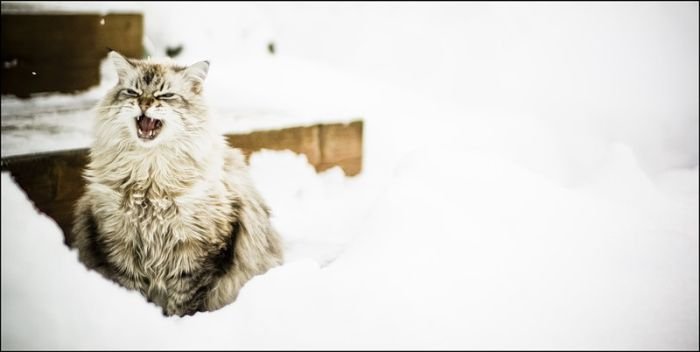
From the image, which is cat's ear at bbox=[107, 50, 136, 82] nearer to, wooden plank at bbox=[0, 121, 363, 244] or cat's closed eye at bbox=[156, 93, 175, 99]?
cat's closed eye at bbox=[156, 93, 175, 99]

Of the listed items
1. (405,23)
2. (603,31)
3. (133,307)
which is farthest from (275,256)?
(405,23)

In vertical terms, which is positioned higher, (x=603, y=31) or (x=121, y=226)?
(x=603, y=31)

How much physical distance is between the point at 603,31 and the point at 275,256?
301cm

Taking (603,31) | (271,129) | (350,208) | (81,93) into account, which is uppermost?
(603,31)

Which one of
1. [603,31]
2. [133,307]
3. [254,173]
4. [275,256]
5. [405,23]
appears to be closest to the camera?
[133,307]

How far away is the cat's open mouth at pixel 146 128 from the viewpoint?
4.99 feet

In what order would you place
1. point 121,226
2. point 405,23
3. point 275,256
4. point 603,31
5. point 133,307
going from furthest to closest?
point 405,23 → point 603,31 → point 275,256 → point 121,226 → point 133,307

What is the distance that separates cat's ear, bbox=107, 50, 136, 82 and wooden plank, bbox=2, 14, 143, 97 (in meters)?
1.78

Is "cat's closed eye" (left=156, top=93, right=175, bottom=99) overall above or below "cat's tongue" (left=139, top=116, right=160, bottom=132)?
above

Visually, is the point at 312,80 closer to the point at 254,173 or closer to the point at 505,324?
the point at 254,173

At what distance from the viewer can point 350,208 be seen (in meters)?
2.89

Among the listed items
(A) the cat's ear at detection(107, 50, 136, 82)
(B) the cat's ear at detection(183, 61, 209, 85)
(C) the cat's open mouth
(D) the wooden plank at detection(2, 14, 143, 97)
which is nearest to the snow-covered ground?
(D) the wooden plank at detection(2, 14, 143, 97)

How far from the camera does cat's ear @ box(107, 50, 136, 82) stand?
154 centimetres

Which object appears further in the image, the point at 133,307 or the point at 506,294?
the point at 506,294
